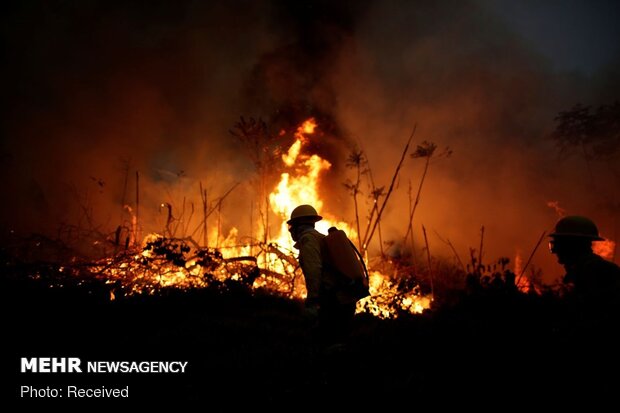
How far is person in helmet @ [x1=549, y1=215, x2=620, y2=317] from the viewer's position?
135 inches

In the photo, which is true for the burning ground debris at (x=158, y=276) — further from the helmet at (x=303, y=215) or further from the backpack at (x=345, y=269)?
the helmet at (x=303, y=215)

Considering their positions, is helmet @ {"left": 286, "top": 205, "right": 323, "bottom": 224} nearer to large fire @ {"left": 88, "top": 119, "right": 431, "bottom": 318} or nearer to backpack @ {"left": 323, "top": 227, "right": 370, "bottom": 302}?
backpack @ {"left": 323, "top": 227, "right": 370, "bottom": 302}

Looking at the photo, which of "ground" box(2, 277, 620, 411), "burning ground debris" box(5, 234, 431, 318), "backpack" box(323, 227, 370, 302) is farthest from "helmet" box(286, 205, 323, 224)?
"burning ground debris" box(5, 234, 431, 318)

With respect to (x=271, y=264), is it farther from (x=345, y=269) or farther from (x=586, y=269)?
(x=586, y=269)

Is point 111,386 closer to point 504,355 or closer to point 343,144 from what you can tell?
point 504,355

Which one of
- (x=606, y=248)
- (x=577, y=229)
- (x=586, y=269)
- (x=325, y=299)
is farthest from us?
(x=606, y=248)

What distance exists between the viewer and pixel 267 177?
14.2m

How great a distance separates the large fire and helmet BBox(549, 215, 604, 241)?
137 inches

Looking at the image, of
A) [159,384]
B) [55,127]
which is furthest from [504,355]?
[55,127]

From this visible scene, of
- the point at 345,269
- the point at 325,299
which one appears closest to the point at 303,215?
the point at 345,269

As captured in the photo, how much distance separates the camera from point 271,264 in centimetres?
1124

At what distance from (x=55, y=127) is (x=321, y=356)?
16147 millimetres

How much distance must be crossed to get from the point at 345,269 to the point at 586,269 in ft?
8.74

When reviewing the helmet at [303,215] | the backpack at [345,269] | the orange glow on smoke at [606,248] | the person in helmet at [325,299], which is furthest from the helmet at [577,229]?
the orange glow on smoke at [606,248]
